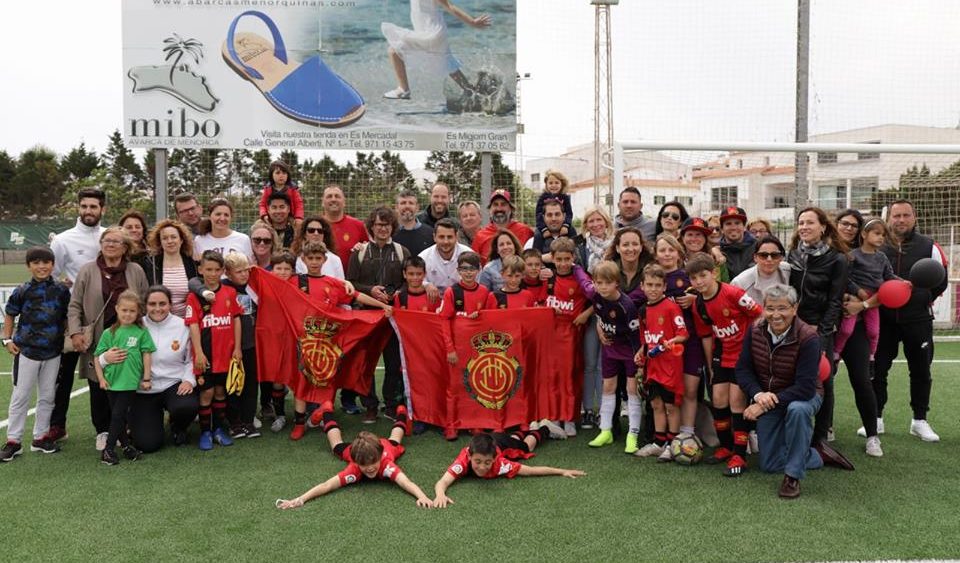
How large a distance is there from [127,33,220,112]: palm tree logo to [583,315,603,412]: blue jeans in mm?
6838

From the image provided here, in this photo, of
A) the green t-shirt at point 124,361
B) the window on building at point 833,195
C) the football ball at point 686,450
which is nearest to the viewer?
the football ball at point 686,450

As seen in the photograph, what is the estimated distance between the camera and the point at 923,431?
5395 mm

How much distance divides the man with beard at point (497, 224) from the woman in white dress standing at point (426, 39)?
Answer: 374 centimetres

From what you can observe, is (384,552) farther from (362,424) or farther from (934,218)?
(934,218)

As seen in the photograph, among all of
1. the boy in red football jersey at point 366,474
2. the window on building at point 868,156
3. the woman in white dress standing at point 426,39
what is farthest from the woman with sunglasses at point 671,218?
the window on building at point 868,156

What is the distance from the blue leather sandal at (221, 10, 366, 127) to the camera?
955cm

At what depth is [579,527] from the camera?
3.70 m

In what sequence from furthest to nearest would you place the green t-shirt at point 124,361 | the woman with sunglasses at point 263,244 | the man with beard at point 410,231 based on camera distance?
the man with beard at point 410,231, the woman with sunglasses at point 263,244, the green t-shirt at point 124,361

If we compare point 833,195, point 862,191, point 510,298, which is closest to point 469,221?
point 510,298

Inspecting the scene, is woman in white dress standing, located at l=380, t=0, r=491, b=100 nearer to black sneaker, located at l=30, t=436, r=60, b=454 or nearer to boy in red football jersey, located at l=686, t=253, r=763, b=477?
boy in red football jersey, located at l=686, t=253, r=763, b=477

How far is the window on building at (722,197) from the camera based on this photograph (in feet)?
31.1

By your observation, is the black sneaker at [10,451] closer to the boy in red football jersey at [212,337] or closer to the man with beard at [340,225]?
the boy in red football jersey at [212,337]

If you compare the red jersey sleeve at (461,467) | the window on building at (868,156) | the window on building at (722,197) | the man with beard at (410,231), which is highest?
the window on building at (868,156)

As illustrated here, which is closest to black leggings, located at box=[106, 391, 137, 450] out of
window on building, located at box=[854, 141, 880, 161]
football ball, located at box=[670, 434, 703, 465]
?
football ball, located at box=[670, 434, 703, 465]
